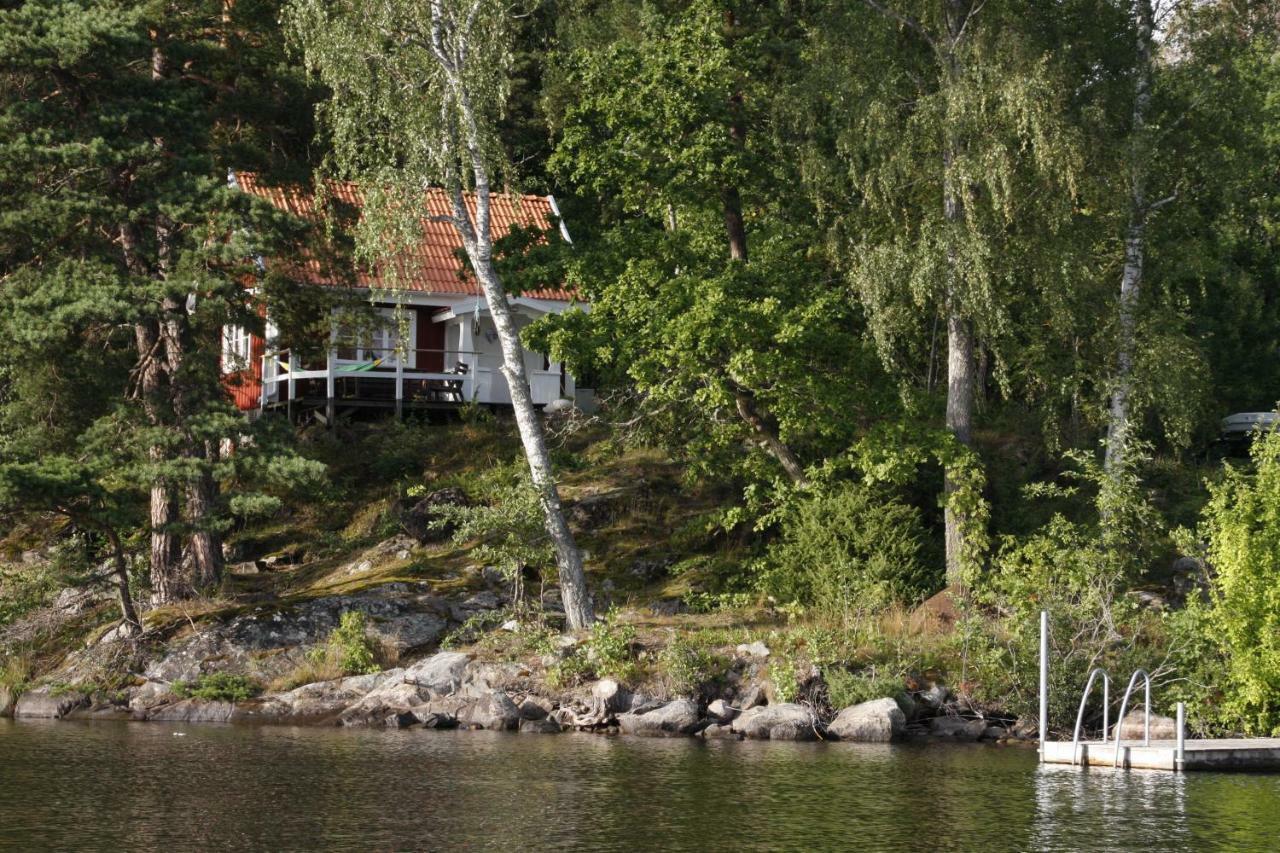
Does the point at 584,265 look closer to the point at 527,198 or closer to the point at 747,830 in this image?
the point at 527,198

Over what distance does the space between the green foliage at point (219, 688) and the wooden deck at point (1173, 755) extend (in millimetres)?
A: 13891

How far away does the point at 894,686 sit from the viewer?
25484mm

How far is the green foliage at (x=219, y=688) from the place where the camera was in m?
27.8

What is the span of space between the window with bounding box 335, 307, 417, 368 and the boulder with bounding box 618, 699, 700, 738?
901 cm

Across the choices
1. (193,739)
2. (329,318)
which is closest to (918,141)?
(329,318)

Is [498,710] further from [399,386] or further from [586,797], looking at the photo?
[399,386]

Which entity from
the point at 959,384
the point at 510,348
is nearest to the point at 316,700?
the point at 510,348

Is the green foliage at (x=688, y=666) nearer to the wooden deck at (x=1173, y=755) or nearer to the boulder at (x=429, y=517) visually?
the wooden deck at (x=1173, y=755)

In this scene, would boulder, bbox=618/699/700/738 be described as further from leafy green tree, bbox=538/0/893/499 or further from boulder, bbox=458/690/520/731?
leafy green tree, bbox=538/0/893/499

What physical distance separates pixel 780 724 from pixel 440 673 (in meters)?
6.31

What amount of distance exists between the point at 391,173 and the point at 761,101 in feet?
28.4

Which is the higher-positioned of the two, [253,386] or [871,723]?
[253,386]

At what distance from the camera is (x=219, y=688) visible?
27.9 metres

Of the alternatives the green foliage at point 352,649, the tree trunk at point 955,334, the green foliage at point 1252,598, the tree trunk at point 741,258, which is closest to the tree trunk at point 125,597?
the green foliage at point 352,649
